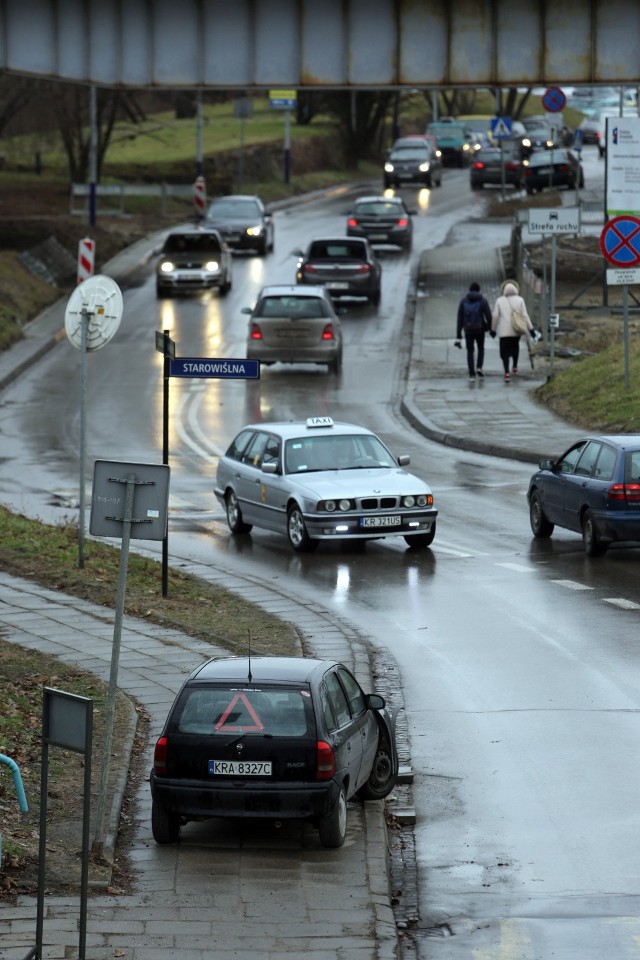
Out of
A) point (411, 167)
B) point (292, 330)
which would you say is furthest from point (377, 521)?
point (411, 167)

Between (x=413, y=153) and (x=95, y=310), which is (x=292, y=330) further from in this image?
(x=413, y=153)

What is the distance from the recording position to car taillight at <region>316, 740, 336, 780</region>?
1031cm

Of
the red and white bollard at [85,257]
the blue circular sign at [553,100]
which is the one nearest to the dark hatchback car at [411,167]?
the blue circular sign at [553,100]

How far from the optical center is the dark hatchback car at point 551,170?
73.7m

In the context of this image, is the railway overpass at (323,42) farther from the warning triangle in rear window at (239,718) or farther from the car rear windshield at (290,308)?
the warning triangle in rear window at (239,718)

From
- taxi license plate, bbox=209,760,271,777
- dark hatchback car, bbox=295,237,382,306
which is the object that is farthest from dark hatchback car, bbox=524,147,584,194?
taxi license plate, bbox=209,760,271,777

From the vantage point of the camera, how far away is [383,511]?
2095 cm

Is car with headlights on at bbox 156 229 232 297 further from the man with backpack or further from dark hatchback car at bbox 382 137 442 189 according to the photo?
dark hatchback car at bbox 382 137 442 189

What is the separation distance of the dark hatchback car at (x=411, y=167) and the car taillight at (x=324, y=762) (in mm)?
73536

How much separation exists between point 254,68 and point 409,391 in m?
7.06

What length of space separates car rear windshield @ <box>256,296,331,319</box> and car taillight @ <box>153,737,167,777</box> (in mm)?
27442

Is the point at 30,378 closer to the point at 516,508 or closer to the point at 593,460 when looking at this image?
the point at 516,508

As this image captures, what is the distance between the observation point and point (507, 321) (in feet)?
116

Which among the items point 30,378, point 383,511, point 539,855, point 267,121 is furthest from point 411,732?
point 267,121
